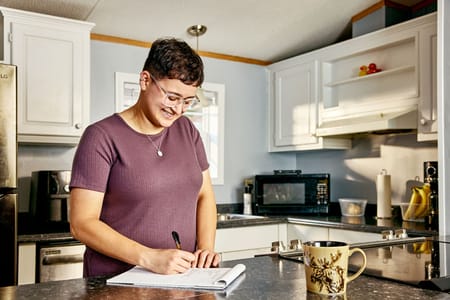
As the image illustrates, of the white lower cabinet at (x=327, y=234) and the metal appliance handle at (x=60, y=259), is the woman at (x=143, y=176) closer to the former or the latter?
the metal appliance handle at (x=60, y=259)

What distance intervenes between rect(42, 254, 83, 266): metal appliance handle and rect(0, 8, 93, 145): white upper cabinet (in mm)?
721

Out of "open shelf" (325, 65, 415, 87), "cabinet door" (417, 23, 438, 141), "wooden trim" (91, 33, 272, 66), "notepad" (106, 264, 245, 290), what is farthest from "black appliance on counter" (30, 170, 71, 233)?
"cabinet door" (417, 23, 438, 141)

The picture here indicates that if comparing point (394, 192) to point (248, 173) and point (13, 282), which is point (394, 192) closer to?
point (248, 173)

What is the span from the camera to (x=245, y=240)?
3258 millimetres

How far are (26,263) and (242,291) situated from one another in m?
1.80

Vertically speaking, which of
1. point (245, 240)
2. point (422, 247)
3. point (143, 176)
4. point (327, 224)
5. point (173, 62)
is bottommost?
point (245, 240)

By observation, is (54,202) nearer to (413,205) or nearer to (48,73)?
(48,73)

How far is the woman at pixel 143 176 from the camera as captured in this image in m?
1.32

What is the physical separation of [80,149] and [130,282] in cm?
44

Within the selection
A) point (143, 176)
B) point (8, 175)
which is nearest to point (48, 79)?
point (8, 175)

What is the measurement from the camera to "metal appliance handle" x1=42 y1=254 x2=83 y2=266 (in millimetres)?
2508

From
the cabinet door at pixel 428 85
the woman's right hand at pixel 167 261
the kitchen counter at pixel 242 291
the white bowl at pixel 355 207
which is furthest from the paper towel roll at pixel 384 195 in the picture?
the woman's right hand at pixel 167 261

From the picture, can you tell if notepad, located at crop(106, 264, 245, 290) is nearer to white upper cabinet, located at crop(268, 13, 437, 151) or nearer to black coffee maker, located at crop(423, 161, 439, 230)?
black coffee maker, located at crop(423, 161, 439, 230)

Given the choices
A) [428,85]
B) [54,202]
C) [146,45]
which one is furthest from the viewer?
[146,45]
